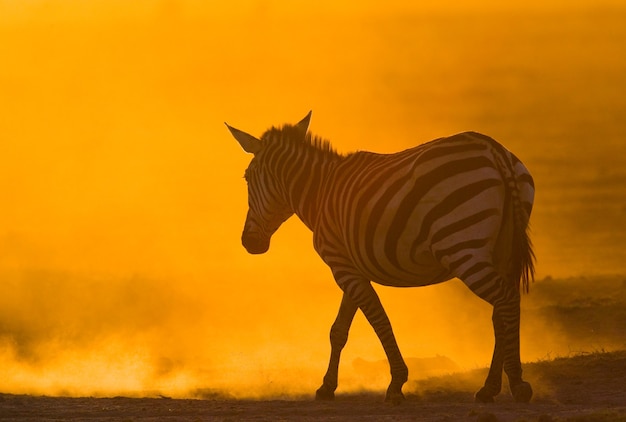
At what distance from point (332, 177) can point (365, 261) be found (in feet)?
5.31

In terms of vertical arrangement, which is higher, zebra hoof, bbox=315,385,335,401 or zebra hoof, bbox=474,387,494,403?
zebra hoof, bbox=315,385,335,401

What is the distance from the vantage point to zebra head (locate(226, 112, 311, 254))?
1866cm

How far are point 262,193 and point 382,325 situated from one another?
3.20 m

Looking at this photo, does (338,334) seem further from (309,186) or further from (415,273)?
(415,273)

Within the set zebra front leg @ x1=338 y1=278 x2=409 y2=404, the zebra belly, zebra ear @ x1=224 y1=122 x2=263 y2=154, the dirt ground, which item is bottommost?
the dirt ground

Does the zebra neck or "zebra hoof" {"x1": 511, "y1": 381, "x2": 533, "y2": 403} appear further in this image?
the zebra neck

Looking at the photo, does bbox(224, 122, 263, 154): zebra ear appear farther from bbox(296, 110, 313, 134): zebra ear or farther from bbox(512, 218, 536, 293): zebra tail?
bbox(512, 218, 536, 293): zebra tail

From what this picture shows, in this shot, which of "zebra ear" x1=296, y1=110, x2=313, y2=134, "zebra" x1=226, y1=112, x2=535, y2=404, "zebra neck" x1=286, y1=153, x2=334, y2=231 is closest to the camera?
"zebra" x1=226, y1=112, x2=535, y2=404

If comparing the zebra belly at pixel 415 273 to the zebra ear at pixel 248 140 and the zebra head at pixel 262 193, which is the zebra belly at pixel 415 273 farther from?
the zebra ear at pixel 248 140

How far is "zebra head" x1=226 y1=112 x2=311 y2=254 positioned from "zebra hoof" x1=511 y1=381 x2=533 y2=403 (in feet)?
15.0

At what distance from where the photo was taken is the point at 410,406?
1584 centimetres

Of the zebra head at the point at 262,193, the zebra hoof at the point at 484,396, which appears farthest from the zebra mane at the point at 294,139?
the zebra hoof at the point at 484,396

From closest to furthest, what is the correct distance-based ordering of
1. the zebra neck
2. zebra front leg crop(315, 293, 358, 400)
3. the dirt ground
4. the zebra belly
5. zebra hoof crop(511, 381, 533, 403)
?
the dirt ground
zebra hoof crop(511, 381, 533, 403)
the zebra belly
zebra front leg crop(315, 293, 358, 400)
the zebra neck

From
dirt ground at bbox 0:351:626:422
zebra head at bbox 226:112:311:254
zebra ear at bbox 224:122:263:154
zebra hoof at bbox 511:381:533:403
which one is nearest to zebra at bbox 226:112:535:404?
zebra hoof at bbox 511:381:533:403
